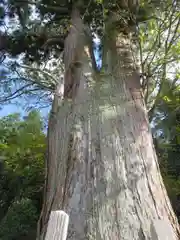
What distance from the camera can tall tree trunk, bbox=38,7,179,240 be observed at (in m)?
1.32

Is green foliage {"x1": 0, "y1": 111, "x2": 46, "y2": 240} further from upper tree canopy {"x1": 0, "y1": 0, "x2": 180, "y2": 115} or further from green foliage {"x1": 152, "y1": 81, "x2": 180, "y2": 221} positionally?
green foliage {"x1": 152, "y1": 81, "x2": 180, "y2": 221}

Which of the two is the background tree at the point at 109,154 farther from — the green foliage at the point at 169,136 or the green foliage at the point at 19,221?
the green foliage at the point at 19,221

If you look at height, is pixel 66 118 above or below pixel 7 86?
below

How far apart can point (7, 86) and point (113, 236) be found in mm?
3522

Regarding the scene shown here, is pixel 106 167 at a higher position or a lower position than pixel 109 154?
lower

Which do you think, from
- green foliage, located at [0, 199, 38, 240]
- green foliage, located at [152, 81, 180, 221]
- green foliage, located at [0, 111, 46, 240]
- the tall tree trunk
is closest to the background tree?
the tall tree trunk

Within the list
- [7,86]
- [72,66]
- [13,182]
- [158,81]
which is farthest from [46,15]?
Answer: [13,182]

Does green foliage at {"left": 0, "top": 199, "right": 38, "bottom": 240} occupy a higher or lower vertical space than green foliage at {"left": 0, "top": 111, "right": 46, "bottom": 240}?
lower

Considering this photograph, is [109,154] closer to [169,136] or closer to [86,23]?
[86,23]

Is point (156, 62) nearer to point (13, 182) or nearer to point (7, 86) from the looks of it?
point (7, 86)

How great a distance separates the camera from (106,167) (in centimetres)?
161

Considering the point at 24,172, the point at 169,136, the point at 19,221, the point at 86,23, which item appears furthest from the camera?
the point at 169,136

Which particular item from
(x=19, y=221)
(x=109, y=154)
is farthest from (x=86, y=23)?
(x=19, y=221)

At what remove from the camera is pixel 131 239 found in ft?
3.99
